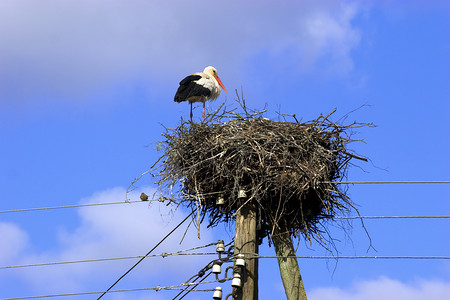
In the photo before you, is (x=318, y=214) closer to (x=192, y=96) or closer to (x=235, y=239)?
(x=235, y=239)

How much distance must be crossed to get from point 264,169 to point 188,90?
15.0 ft

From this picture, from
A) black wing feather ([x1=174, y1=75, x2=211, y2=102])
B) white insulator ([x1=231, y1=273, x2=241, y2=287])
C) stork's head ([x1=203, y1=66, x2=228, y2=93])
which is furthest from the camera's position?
stork's head ([x1=203, y1=66, x2=228, y2=93])

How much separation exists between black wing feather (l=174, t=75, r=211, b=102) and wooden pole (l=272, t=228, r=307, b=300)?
464 cm

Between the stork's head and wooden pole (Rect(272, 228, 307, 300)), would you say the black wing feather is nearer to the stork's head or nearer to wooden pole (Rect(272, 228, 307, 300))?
the stork's head

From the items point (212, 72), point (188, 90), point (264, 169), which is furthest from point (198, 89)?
point (264, 169)

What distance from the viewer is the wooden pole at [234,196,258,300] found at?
7113mm

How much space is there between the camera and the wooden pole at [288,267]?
744 centimetres

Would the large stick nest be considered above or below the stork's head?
below

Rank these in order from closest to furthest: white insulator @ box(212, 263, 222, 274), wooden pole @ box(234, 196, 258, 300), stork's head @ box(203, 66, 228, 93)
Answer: wooden pole @ box(234, 196, 258, 300), white insulator @ box(212, 263, 222, 274), stork's head @ box(203, 66, 228, 93)

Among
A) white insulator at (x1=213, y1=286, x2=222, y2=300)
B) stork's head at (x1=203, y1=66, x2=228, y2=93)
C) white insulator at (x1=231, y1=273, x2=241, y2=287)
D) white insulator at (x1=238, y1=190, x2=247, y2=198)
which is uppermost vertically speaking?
stork's head at (x1=203, y1=66, x2=228, y2=93)

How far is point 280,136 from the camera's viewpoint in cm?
800

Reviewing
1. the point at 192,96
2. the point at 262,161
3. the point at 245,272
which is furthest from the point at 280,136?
the point at 192,96

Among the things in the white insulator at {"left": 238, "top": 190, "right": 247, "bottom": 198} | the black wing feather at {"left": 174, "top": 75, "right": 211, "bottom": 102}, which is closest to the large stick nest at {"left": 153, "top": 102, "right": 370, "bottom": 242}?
the white insulator at {"left": 238, "top": 190, "right": 247, "bottom": 198}

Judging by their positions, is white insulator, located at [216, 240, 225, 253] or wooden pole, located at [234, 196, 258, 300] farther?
white insulator, located at [216, 240, 225, 253]
